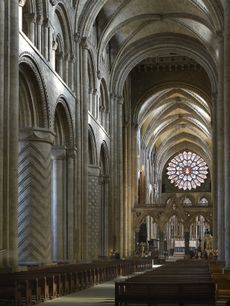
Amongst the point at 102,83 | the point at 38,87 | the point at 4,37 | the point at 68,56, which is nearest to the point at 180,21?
the point at 102,83

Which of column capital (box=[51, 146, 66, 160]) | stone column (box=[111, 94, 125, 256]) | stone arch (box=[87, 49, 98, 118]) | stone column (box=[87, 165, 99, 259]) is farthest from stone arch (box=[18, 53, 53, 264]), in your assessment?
stone column (box=[111, 94, 125, 256])

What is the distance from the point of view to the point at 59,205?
3297cm

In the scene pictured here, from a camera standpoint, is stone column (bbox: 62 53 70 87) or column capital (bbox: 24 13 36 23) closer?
column capital (bbox: 24 13 36 23)

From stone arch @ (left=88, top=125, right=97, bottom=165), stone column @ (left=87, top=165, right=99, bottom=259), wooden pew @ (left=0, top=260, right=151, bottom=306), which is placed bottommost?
wooden pew @ (left=0, top=260, right=151, bottom=306)

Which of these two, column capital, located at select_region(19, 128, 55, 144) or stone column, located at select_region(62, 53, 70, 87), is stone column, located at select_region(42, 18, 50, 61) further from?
stone column, located at select_region(62, 53, 70, 87)

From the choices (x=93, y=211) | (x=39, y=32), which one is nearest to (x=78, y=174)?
(x=93, y=211)

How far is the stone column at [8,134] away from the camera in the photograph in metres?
21.9

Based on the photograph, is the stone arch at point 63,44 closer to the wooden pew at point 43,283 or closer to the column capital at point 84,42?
the column capital at point 84,42

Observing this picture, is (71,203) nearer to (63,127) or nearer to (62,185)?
(62,185)

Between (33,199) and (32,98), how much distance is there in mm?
4298

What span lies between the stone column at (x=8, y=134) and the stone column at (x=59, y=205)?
34.7 ft

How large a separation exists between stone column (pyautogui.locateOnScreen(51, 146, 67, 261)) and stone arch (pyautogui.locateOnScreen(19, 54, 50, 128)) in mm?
5176

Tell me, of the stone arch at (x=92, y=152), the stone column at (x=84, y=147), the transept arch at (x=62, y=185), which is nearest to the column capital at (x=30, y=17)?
the transept arch at (x=62, y=185)

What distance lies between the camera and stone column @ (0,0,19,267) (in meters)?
21.9
